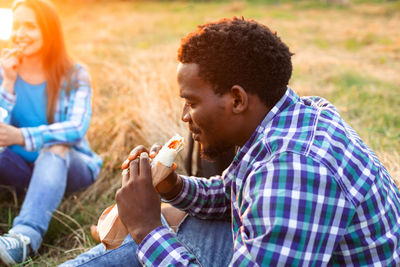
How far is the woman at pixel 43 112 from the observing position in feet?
7.79

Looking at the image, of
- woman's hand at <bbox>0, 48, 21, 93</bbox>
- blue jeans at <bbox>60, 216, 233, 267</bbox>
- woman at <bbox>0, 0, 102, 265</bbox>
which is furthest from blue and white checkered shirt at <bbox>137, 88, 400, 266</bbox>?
woman's hand at <bbox>0, 48, 21, 93</bbox>

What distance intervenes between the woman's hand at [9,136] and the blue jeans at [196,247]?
0.98 m

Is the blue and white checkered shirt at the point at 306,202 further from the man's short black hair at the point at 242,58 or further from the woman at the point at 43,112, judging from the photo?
the woman at the point at 43,112

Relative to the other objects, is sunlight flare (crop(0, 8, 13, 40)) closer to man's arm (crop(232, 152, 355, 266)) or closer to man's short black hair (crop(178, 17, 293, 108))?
man's short black hair (crop(178, 17, 293, 108))

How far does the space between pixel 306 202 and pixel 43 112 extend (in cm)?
203

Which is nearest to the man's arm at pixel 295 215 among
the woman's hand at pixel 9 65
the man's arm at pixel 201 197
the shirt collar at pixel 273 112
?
the shirt collar at pixel 273 112

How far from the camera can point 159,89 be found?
3.53m

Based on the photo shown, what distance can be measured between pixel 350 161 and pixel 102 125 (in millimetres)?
2599

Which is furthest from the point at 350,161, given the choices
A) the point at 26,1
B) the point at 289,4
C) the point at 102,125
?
the point at 289,4

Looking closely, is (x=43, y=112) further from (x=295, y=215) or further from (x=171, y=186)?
(x=295, y=215)

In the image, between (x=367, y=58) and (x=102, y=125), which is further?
(x=367, y=58)

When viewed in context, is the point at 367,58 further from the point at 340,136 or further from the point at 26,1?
the point at 340,136

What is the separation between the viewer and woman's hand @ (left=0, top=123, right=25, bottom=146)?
229cm

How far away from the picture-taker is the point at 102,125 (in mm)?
3449
